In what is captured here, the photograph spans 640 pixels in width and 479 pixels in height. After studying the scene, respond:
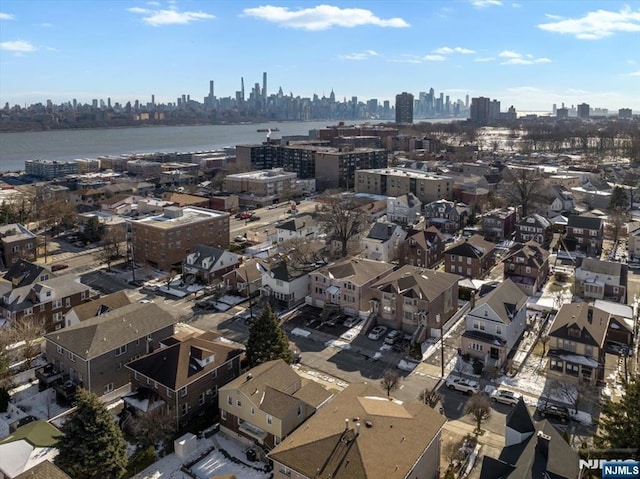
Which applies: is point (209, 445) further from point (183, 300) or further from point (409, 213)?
point (409, 213)

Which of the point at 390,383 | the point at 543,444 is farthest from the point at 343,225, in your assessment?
the point at 543,444

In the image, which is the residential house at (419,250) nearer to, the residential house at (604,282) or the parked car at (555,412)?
the residential house at (604,282)

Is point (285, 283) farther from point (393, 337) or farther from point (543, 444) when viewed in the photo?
point (543, 444)

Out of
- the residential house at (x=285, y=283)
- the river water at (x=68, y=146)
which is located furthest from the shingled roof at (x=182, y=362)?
the river water at (x=68, y=146)

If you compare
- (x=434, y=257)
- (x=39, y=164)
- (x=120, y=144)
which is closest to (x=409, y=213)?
(x=434, y=257)

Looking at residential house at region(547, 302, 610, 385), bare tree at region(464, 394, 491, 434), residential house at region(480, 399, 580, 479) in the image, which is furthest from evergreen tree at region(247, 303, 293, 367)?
residential house at region(547, 302, 610, 385)

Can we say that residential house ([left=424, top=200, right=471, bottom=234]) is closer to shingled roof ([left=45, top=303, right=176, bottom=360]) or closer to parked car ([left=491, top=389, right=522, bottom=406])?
parked car ([left=491, top=389, right=522, bottom=406])
